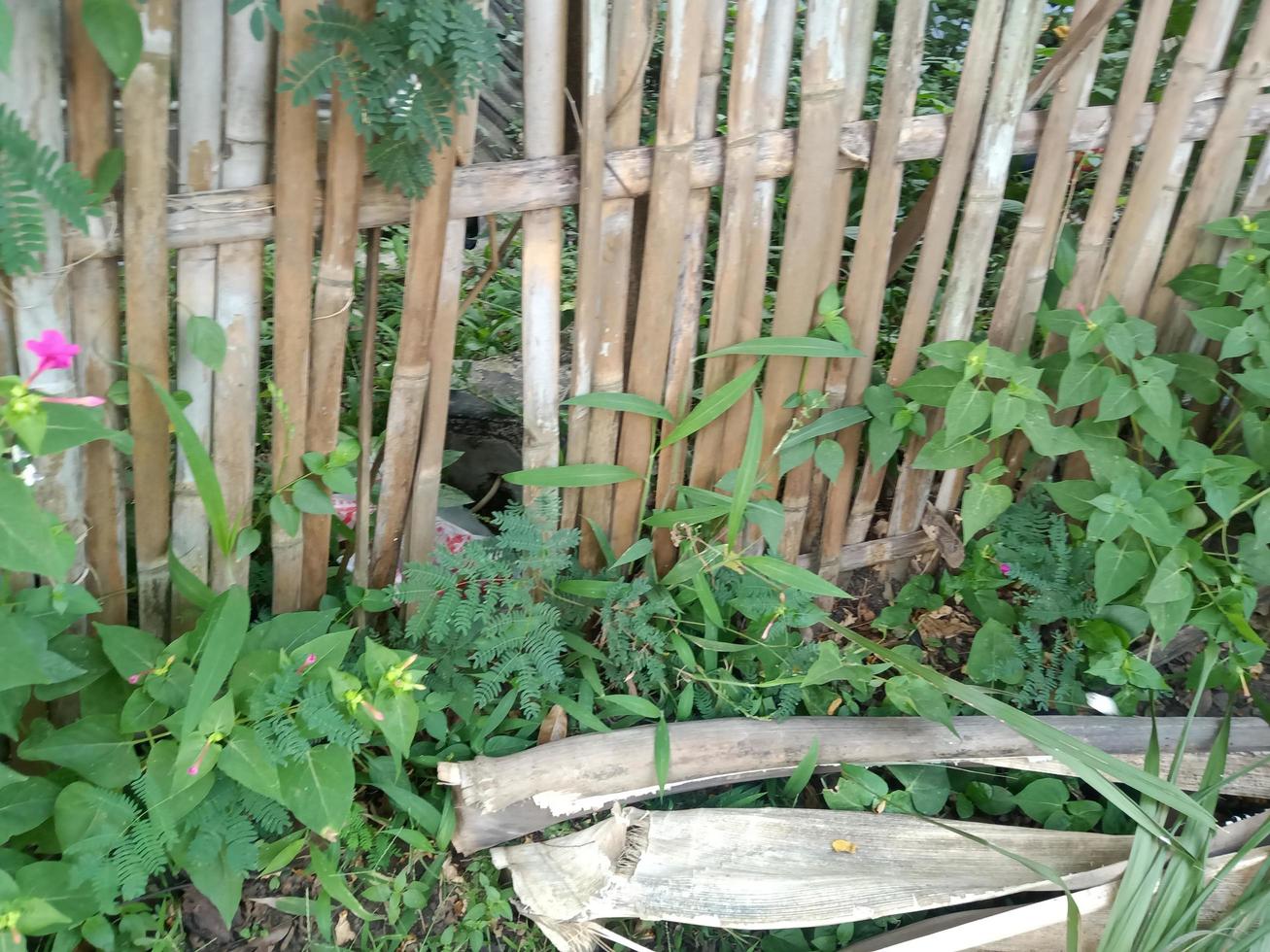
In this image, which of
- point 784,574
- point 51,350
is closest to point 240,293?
point 51,350

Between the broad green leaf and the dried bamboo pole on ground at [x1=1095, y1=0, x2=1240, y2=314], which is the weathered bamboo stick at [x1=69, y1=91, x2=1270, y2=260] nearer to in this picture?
the dried bamboo pole on ground at [x1=1095, y1=0, x2=1240, y2=314]

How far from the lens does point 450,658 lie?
1961 millimetres

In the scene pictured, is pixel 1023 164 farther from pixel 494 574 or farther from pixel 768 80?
pixel 494 574

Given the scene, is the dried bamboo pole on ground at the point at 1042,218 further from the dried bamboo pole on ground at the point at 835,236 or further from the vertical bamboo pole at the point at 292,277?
the vertical bamboo pole at the point at 292,277

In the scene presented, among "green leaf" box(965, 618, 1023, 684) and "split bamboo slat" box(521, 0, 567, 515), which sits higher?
"split bamboo slat" box(521, 0, 567, 515)

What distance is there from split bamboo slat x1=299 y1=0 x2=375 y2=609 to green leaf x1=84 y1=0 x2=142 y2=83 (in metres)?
0.29

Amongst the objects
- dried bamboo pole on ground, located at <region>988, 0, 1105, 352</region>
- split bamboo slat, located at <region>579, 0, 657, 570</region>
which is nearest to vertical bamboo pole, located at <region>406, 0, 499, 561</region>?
split bamboo slat, located at <region>579, 0, 657, 570</region>

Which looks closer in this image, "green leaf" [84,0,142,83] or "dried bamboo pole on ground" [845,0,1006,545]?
"green leaf" [84,0,142,83]

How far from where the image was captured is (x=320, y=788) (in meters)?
1.55

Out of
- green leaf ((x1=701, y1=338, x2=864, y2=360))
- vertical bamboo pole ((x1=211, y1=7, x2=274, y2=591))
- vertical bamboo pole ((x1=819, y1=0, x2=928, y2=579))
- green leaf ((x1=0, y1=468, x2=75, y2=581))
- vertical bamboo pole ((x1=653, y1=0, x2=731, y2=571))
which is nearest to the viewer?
green leaf ((x1=0, y1=468, x2=75, y2=581))

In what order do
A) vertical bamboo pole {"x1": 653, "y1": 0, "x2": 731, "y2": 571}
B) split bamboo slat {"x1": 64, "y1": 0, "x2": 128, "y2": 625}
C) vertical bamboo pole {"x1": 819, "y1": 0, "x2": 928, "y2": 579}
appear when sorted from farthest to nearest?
1. vertical bamboo pole {"x1": 819, "y1": 0, "x2": 928, "y2": 579}
2. vertical bamboo pole {"x1": 653, "y1": 0, "x2": 731, "y2": 571}
3. split bamboo slat {"x1": 64, "y1": 0, "x2": 128, "y2": 625}

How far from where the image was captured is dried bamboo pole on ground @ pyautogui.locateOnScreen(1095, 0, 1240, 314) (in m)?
2.05

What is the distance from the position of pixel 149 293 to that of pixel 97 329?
11 cm

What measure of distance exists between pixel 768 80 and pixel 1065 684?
1511 millimetres
